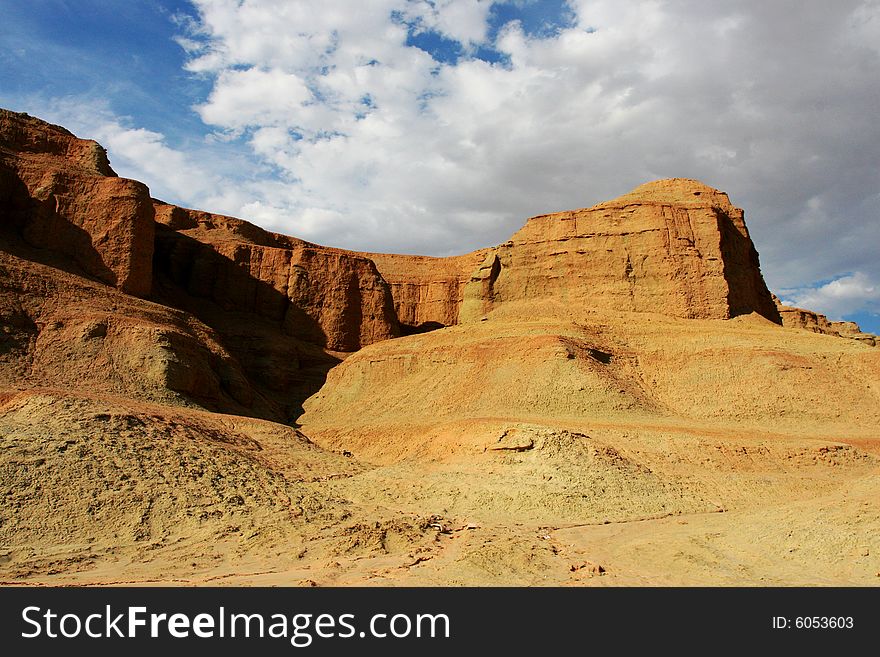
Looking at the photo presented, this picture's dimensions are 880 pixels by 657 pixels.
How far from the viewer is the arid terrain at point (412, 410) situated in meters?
14.0

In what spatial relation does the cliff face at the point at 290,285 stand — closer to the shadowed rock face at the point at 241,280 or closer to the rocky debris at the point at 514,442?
the shadowed rock face at the point at 241,280

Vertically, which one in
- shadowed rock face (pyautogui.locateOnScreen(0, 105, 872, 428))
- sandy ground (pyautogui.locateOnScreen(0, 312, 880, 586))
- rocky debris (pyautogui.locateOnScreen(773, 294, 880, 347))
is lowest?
sandy ground (pyautogui.locateOnScreen(0, 312, 880, 586))

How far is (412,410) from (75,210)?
23.1m

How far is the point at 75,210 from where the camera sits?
39.1 meters

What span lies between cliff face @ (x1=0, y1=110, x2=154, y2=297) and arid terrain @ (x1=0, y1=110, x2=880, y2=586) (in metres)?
0.14

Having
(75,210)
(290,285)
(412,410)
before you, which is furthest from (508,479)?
(290,285)

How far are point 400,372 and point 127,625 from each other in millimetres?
32448

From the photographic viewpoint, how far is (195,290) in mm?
50625

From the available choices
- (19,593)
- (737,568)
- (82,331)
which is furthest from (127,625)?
(82,331)

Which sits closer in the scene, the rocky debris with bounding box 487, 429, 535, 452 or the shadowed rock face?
the rocky debris with bounding box 487, 429, 535, 452

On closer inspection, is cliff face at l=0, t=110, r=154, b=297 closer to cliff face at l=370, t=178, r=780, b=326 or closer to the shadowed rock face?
the shadowed rock face

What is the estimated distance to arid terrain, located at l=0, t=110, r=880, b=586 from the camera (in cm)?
1400

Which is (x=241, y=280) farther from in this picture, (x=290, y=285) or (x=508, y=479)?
(x=508, y=479)

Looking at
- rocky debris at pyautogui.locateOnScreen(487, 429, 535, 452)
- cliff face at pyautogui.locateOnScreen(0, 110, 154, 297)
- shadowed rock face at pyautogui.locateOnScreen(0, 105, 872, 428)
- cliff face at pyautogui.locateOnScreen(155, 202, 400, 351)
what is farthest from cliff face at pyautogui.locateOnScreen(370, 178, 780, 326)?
cliff face at pyautogui.locateOnScreen(0, 110, 154, 297)
